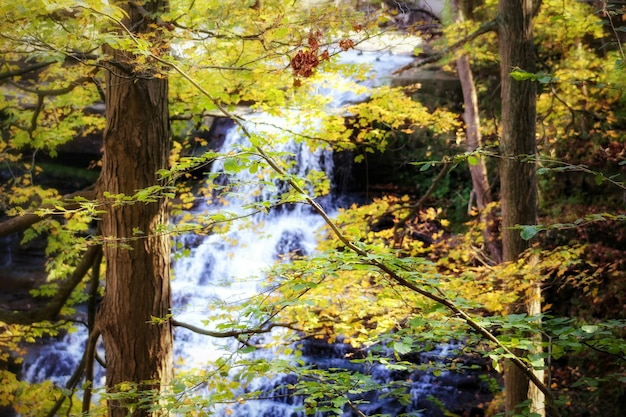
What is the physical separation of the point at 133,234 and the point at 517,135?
3454 millimetres

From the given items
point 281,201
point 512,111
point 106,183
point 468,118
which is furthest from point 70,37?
point 468,118

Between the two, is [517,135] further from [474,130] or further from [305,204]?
[474,130]

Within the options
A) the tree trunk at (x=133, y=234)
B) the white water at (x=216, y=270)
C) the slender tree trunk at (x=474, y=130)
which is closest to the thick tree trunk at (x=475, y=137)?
the slender tree trunk at (x=474, y=130)

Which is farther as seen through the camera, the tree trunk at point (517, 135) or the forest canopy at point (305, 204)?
the tree trunk at point (517, 135)

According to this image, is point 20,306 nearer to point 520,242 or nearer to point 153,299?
point 153,299

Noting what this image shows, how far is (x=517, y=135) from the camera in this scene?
5203 mm

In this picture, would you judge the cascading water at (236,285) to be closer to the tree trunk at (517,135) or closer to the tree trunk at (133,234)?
the tree trunk at (517,135)

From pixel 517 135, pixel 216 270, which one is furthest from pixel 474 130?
pixel 216 270

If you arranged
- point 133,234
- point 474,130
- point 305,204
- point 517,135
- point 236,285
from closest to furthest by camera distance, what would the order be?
point 133,234 < point 517,135 < point 305,204 < point 474,130 < point 236,285

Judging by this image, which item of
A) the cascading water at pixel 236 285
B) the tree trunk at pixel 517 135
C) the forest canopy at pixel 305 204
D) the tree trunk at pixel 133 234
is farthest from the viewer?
the cascading water at pixel 236 285

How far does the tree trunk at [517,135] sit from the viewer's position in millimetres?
5121

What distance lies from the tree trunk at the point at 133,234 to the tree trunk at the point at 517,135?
9.89ft

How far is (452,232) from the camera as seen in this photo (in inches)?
441

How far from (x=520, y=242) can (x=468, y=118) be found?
191 inches
